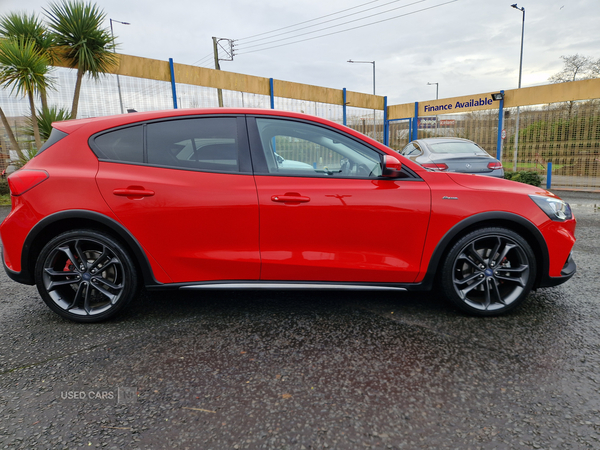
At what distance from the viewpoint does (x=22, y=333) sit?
292 cm

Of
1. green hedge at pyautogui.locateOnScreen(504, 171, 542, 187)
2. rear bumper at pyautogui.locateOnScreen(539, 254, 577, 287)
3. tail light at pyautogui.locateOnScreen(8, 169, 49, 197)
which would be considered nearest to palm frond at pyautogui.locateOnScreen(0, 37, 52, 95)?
tail light at pyautogui.locateOnScreen(8, 169, 49, 197)

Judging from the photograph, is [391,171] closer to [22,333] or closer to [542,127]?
[22,333]

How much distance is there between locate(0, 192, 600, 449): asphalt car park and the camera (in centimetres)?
184

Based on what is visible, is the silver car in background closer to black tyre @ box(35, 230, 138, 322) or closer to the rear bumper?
the rear bumper

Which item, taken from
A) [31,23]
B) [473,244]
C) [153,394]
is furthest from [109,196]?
[31,23]

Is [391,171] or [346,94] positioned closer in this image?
[391,171]

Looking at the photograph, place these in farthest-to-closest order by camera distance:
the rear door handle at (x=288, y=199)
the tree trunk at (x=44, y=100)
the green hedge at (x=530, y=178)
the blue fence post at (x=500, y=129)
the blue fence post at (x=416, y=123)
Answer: the blue fence post at (x=416, y=123)
the blue fence post at (x=500, y=129)
the green hedge at (x=530, y=178)
the tree trunk at (x=44, y=100)
the rear door handle at (x=288, y=199)

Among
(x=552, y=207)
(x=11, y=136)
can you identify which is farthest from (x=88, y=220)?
(x=11, y=136)

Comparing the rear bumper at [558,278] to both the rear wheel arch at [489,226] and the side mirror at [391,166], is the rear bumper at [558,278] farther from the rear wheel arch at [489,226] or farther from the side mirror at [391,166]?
the side mirror at [391,166]

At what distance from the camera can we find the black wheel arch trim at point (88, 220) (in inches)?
113

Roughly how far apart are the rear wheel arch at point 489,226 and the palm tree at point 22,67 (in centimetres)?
966

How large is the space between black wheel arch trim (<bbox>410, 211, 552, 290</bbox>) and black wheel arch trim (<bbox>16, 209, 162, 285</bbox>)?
2008 millimetres

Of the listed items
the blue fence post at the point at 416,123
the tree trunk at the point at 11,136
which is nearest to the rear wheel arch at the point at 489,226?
the tree trunk at the point at 11,136

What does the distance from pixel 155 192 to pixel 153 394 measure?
54.0 inches
